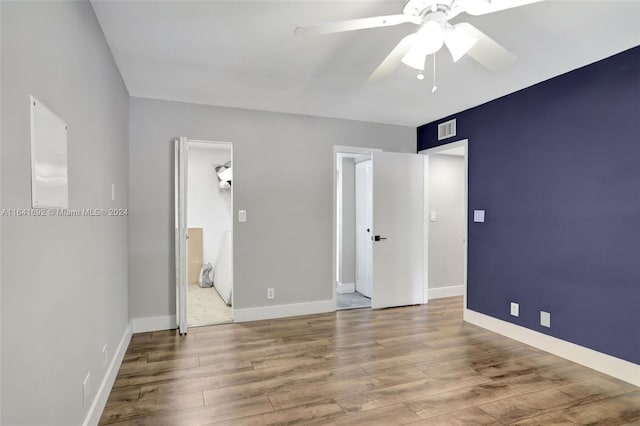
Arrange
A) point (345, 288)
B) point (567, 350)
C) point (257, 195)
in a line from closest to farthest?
point (567, 350) < point (257, 195) < point (345, 288)

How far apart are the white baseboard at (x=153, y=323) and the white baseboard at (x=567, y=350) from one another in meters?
3.44

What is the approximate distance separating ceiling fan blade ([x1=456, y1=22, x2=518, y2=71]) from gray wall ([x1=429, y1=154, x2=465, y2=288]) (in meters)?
3.28

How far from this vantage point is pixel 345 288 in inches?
216

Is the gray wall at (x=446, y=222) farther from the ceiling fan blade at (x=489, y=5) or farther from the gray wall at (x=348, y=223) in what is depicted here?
the ceiling fan blade at (x=489, y=5)

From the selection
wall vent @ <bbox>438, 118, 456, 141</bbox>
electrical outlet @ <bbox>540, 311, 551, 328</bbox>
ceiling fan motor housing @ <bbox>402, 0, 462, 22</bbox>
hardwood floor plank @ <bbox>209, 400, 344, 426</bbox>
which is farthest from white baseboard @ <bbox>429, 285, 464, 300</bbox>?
ceiling fan motor housing @ <bbox>402, 0, 462, 22</bbox>

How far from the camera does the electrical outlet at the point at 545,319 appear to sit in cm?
312

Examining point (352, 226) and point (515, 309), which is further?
point (352, 226)

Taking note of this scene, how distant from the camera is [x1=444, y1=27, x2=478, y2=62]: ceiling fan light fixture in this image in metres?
1.79

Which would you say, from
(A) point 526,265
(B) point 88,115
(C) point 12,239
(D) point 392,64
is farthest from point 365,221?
(C) point 12,239

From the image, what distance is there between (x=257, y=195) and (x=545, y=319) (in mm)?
3216

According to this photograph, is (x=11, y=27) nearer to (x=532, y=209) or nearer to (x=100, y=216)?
(x=100, y=216)

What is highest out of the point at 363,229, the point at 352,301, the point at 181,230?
the point at 181,230

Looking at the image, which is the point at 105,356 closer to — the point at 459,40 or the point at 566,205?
the point at 459,40

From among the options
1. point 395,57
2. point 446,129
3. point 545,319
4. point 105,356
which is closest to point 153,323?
point 105,356
